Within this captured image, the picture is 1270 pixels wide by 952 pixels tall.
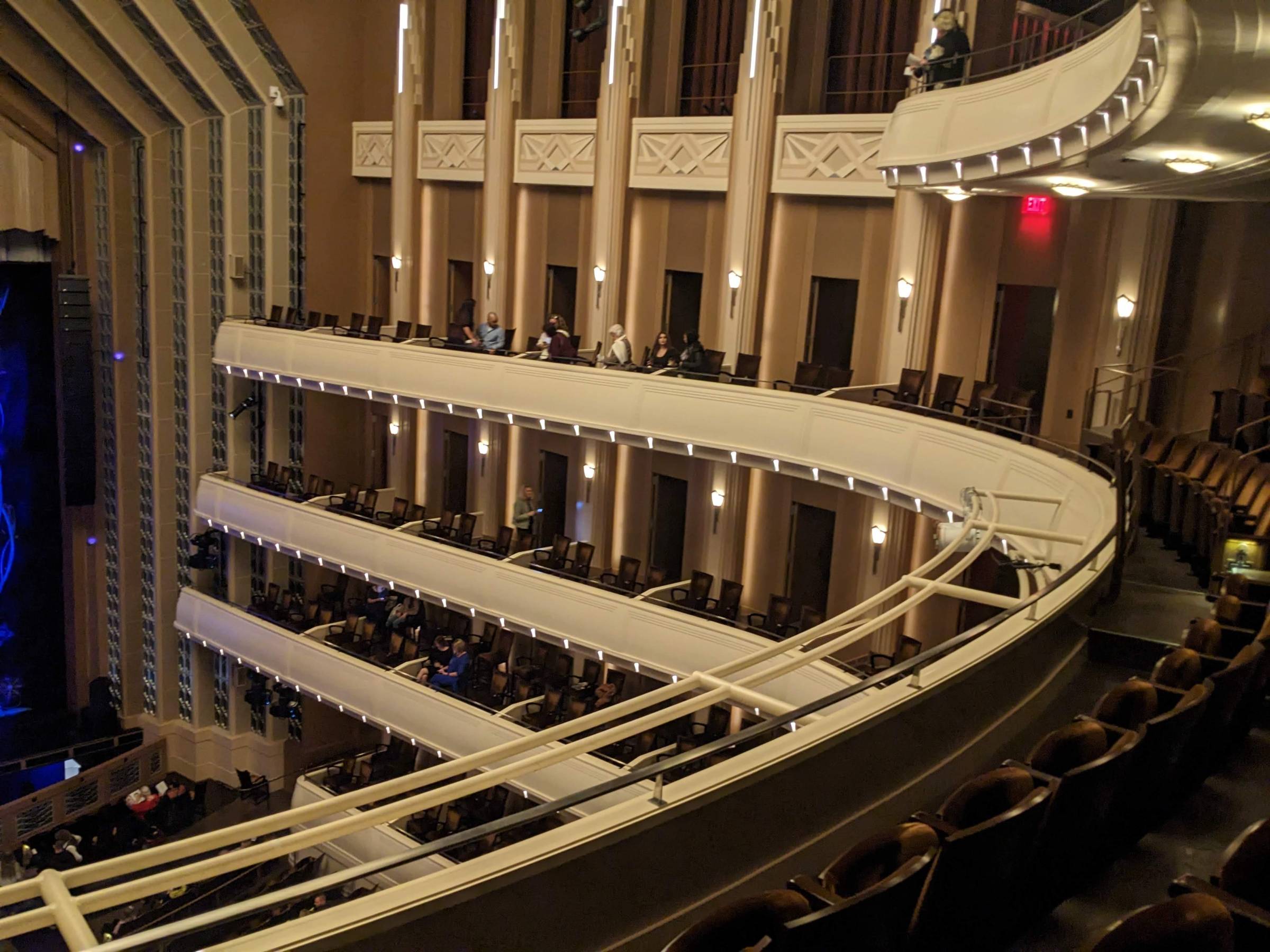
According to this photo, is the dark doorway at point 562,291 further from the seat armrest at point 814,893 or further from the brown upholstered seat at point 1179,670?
the seat armrest at point 814,893

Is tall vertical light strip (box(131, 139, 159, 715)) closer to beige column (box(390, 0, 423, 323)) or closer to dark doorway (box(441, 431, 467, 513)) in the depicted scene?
beige column (box(390, 0, 423, 323))

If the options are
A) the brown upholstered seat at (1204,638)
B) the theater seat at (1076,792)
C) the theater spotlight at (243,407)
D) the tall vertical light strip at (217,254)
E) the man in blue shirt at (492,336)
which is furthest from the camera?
the theater spotlight at (243,407)

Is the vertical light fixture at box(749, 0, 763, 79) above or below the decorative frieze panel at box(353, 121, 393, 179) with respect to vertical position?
above

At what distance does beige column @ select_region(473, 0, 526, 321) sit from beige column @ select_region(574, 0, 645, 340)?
1563 millimetres

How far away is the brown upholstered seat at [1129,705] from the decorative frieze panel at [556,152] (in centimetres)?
1320

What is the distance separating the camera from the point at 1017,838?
347 cm

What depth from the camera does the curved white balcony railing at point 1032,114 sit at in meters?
6.68

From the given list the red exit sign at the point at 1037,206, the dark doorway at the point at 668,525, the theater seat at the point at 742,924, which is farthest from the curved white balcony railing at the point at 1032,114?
the dark doorway at the point at 668,525

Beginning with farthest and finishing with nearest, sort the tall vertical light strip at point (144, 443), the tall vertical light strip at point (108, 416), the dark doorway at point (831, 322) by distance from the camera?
the tall vertical light strip at point (108, 416)
the tall vertical light strip at point (144, 443)
the dark doorway at point (831, 322)

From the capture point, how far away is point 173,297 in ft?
62.2

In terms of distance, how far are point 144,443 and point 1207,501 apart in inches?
653

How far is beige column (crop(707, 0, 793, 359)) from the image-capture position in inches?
555

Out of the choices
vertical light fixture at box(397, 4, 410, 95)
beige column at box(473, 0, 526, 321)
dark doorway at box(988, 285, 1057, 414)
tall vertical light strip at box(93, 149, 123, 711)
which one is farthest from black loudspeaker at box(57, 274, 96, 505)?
dark doorway at box(988, 285, 1057, 414)

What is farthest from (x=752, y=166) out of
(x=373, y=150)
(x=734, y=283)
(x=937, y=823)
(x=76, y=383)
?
(x=937, y=823)
